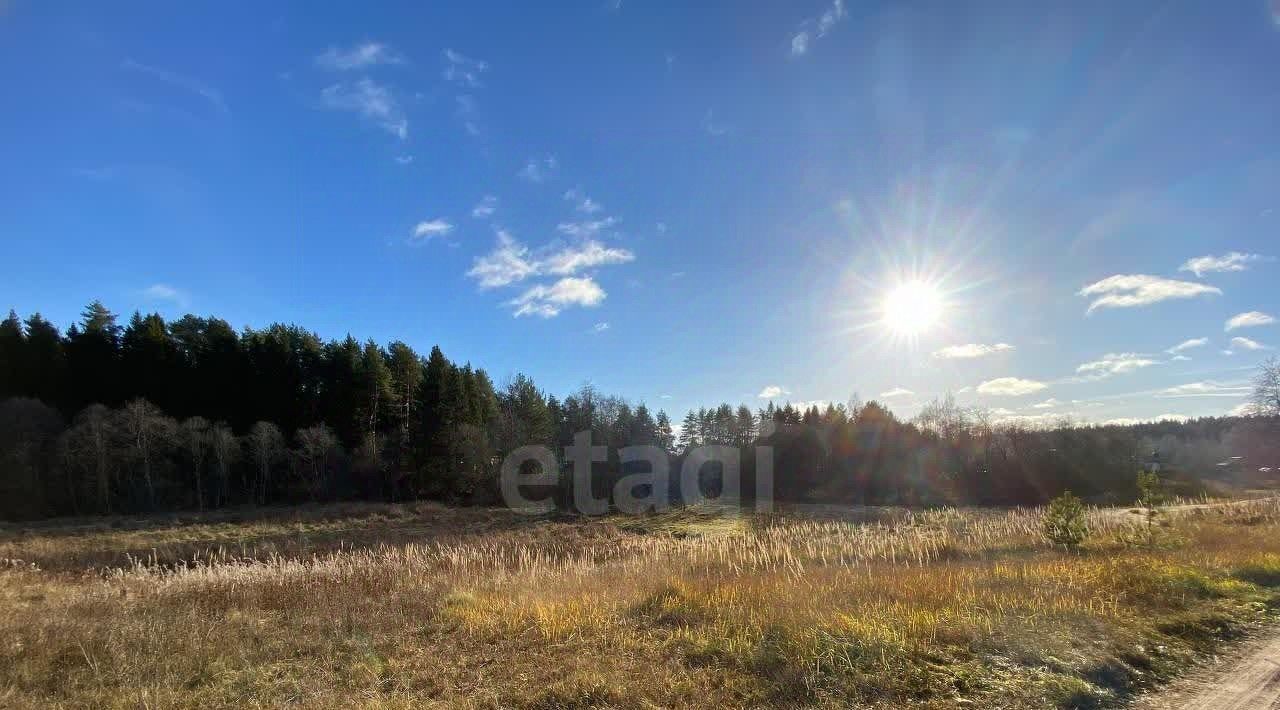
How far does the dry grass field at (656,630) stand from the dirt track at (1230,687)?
0.25 meters

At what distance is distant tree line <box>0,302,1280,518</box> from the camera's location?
47062 mm

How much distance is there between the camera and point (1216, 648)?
6.99m

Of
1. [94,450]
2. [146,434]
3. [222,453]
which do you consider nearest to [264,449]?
[222,453]

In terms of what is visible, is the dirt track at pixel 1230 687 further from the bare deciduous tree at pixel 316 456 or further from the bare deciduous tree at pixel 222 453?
→ the bare deciduous tree at pixel 222 453

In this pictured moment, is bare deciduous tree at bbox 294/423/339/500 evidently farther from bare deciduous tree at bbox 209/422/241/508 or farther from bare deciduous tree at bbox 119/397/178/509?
bare deciduous tree at bbox 119/397/178/509

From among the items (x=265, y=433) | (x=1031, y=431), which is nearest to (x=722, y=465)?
(x=1031, y=431)

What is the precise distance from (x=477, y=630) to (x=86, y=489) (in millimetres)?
58647

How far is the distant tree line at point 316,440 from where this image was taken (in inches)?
1853

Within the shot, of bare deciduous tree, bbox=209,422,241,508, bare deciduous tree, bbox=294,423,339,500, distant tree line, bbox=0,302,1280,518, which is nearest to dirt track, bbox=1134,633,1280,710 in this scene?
distant tree line, bbox=0,302,1280,518

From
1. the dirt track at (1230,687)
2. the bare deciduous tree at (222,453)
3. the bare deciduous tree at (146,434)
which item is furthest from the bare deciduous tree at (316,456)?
the dirt track at (1230,687)

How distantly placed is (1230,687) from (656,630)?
19.6 ft

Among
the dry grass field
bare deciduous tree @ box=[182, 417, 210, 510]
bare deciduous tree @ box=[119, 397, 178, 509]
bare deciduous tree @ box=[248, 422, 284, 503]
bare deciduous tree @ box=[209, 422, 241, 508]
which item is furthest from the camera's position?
bare deciduous tree @ box=[248, 422, 284, 503]

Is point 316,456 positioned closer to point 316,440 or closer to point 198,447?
Result: point 316,440

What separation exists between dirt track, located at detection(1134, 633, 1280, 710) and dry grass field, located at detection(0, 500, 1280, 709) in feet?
0.82
